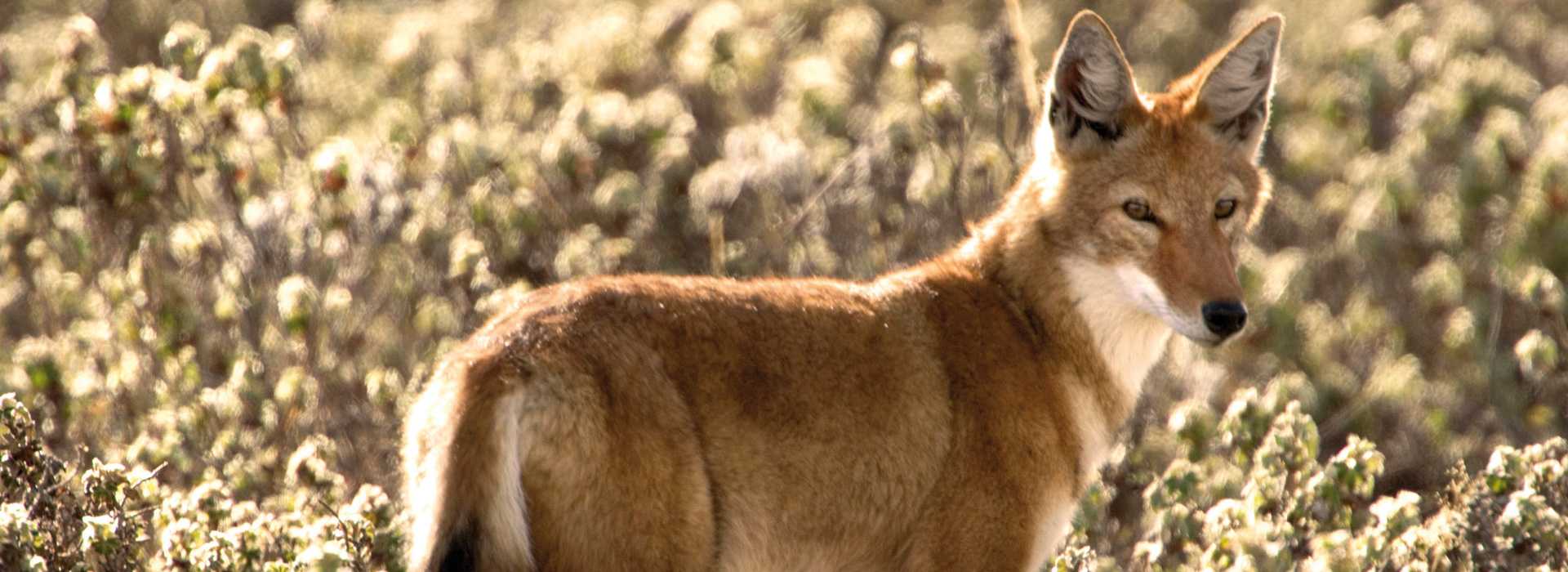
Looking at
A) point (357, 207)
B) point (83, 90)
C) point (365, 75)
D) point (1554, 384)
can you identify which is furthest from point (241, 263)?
point (1554, 384)

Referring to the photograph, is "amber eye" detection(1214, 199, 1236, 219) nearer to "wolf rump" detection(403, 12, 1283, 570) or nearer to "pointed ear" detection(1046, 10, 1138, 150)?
"wolf rump" detection(403, 12, 1283, 570)

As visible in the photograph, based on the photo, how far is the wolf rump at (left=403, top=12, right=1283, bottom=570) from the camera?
3.83 meters

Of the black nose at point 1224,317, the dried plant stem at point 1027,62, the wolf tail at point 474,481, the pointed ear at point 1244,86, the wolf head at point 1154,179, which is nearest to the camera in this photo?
the wolf tail at point 474,481

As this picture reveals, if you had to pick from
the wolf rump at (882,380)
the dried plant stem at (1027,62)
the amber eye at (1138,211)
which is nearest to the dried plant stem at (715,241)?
the dried plant stem at (1027,62)

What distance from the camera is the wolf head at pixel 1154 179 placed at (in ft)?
16.6

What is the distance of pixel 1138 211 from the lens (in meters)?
5.20

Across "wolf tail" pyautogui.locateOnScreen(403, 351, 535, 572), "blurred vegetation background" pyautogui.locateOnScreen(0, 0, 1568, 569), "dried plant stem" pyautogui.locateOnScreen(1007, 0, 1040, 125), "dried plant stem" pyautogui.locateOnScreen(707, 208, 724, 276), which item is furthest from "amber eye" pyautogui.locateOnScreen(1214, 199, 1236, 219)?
"dried plant stem" pyautogui.locateOnScreen(707, 208, 724, 276)

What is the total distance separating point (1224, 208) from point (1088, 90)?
556 millimetres

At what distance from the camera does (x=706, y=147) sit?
30.5ft

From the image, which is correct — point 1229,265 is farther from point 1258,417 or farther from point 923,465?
point 923,465

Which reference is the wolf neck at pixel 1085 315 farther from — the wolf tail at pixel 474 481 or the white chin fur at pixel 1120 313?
the wolf tail at pixel 474 481

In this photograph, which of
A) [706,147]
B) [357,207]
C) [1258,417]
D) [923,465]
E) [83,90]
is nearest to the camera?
[923,465]

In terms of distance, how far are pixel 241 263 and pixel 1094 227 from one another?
397 cm

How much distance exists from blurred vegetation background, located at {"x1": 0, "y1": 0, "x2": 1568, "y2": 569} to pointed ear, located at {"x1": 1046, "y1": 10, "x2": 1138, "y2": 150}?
104 centimetres
